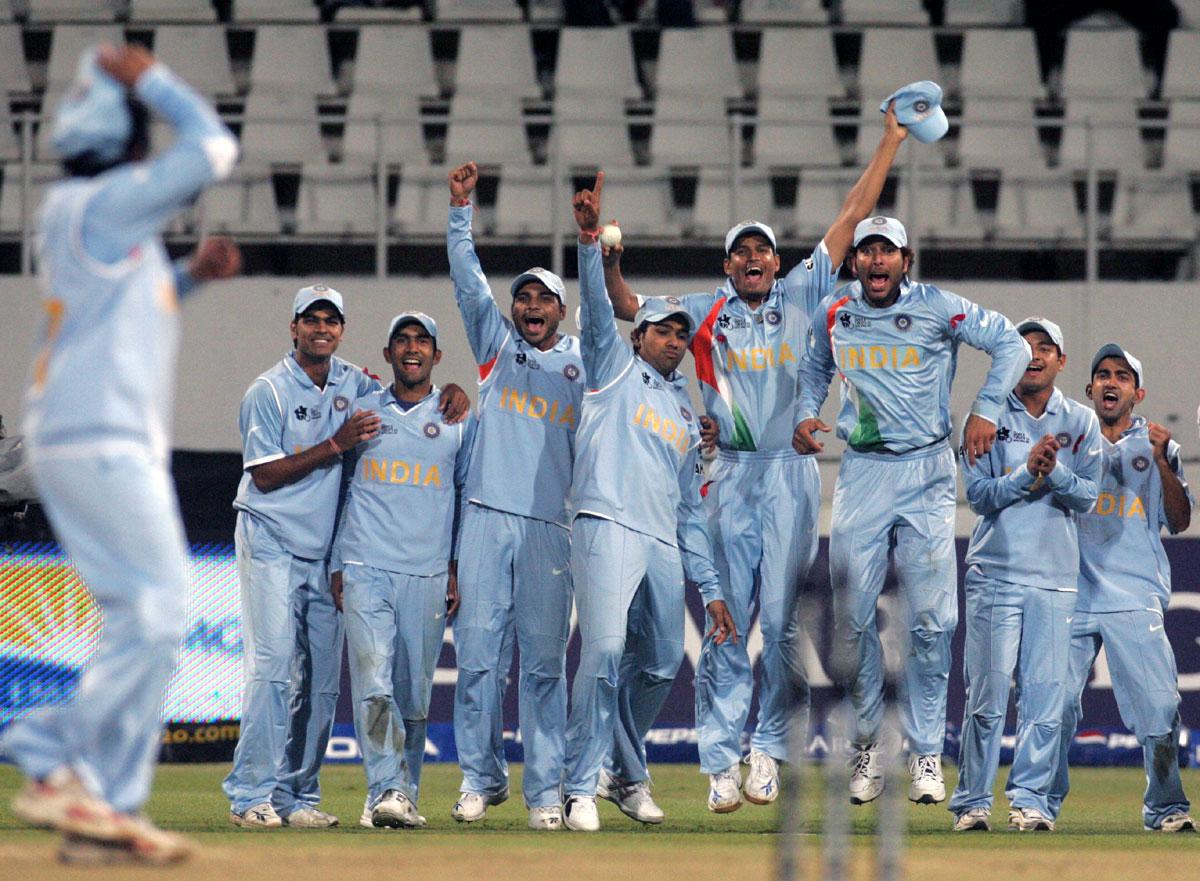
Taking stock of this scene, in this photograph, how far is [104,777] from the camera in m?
5.13

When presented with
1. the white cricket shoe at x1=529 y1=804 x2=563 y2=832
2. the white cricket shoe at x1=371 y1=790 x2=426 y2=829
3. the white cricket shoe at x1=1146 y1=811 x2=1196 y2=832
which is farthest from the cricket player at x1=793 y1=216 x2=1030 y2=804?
the white cricket shoe at x1=371 y1=790 x2=426 y2=829

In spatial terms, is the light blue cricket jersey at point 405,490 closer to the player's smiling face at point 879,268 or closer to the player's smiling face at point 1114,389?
the player's smiling face at point 879,268

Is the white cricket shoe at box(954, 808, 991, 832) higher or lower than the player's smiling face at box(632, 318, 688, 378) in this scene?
lower

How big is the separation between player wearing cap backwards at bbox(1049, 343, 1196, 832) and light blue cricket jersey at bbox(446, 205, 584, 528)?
259 centimetres

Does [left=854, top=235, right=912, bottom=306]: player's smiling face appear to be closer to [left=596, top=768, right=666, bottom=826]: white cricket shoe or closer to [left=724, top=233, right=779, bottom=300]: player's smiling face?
[left=724, top=233, right=779, bottom=300]: player's smiling face

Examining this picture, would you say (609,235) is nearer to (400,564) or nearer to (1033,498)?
(400,564)

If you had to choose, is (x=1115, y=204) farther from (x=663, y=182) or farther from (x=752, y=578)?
(x=752, y=578)

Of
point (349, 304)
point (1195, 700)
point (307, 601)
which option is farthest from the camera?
point (349, 304)

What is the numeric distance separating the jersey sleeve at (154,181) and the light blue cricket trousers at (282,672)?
3.36 m

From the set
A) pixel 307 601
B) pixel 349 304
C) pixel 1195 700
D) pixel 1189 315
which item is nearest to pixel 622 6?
pixel 349 304

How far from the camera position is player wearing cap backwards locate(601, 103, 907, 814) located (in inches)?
331

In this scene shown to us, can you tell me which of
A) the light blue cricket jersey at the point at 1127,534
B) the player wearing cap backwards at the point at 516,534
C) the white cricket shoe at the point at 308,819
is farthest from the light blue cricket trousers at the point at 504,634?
the light blue cricket jersey at the point at 1127,534

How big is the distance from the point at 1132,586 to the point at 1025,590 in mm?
671

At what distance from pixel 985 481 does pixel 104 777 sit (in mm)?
4859
